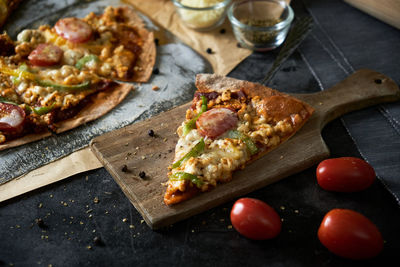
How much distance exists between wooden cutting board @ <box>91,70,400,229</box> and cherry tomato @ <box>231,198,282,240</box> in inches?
12.5

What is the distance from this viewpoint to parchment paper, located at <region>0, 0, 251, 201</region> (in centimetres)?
454

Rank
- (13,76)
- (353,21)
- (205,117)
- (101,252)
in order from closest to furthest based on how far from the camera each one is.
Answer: (101,252)
(205,117)
(13,76)
(353,21)

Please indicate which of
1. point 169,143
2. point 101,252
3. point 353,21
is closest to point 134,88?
point 169,143

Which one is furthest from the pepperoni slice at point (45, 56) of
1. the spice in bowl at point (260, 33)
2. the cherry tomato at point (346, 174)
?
the cherry tomato at point (346, 174)

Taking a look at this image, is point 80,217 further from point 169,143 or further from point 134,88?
point 134,88

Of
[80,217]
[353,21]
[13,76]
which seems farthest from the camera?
[353,21]

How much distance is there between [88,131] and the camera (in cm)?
512

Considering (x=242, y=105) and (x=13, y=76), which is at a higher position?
(x=242, y=105)

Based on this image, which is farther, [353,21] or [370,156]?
[353,21]

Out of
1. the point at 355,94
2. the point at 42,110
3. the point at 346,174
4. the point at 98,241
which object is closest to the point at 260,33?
the point at 355,94

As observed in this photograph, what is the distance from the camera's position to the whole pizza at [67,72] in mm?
5109

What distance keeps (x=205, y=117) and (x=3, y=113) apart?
2.28 m

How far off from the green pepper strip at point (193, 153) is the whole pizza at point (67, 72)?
153cm

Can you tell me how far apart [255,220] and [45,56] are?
3467 mm
